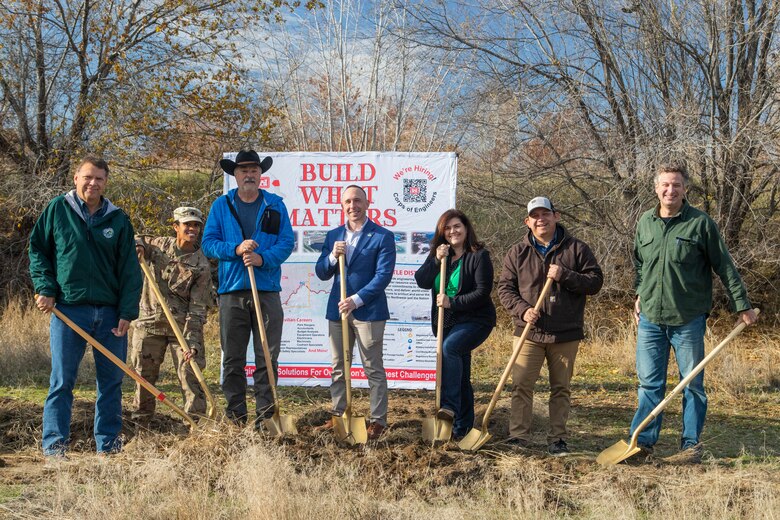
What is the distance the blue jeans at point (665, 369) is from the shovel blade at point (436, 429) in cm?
130

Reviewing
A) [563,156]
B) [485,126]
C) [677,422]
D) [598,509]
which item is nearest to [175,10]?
[485,126]

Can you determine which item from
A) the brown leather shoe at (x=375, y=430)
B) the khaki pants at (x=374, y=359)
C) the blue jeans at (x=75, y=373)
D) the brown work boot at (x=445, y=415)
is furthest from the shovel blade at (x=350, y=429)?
the blue jeans at (x=75, y=373)

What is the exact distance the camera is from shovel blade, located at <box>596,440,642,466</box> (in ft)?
17.0

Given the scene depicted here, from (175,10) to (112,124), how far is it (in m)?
2.28

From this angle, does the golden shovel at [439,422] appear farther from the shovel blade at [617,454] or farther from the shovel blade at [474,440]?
the shovel blade at [617,454]

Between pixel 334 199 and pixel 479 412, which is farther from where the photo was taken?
pixel 334 199

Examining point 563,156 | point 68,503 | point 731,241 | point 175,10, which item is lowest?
point 68,503

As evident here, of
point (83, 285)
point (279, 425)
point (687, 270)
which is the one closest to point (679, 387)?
point (687, 270)

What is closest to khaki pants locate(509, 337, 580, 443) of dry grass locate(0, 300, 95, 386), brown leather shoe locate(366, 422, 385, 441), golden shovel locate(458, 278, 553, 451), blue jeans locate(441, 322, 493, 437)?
golden shovel locate(458, 278, 553, 451)

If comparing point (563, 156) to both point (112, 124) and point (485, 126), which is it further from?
point (112, 124)

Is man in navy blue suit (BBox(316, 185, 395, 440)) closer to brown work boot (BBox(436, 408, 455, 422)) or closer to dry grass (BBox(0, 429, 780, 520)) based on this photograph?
brown work boot (BBox(436, 408, 455, 422))

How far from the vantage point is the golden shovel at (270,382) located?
5.57 metres

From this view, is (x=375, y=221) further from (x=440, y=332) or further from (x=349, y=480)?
(x=349, y=480)

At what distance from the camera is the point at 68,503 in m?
3.97
